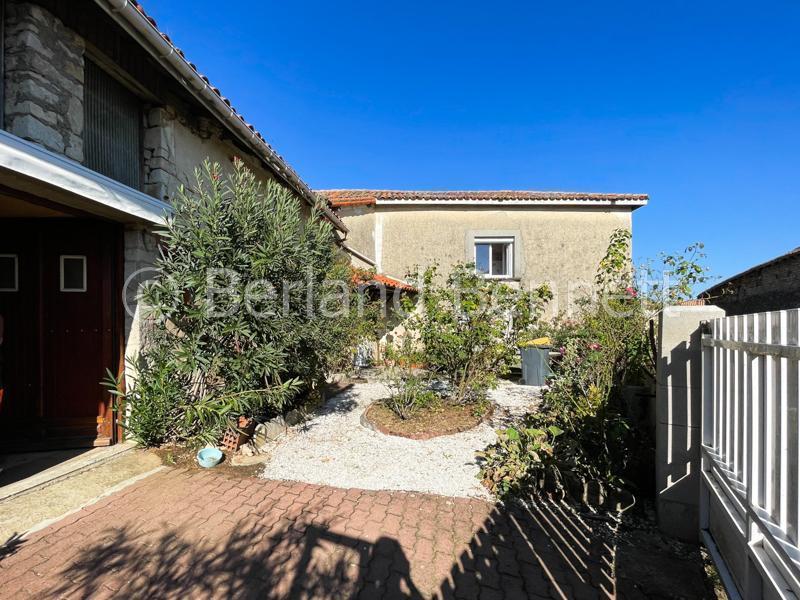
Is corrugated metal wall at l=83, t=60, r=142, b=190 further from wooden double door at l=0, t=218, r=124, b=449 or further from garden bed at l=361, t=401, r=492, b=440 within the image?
garden bed at l=361, t=401, r=492, b=440

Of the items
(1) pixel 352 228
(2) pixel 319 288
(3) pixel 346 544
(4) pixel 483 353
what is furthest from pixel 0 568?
(1) pixel 352 228

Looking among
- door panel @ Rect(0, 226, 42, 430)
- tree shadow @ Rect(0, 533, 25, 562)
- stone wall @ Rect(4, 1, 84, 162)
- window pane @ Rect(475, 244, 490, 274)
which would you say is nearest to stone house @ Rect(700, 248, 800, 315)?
window pane @ Rect(475, 244, 490, 274)

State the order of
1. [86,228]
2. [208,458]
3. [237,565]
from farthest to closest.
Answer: [86,228] < [208,458] < [237,565]

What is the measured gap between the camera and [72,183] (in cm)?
348

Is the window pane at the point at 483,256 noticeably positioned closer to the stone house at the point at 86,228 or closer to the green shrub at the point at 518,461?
the green shrub at the point at 518,461

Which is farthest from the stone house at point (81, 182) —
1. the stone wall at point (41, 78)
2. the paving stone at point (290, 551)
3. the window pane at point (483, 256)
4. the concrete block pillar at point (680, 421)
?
the window pane at point (483, 256)

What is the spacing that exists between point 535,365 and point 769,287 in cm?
715

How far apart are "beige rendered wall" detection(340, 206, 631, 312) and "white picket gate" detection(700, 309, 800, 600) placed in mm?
10474

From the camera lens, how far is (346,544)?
9.71 feet

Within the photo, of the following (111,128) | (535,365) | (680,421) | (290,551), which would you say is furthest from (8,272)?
(535,365)

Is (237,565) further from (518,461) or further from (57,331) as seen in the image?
(57,331)

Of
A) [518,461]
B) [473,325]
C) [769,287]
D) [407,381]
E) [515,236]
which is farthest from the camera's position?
[515,236]

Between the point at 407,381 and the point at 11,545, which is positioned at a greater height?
the point at 407,381

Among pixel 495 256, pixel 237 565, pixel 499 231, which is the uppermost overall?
pixel 499 231
